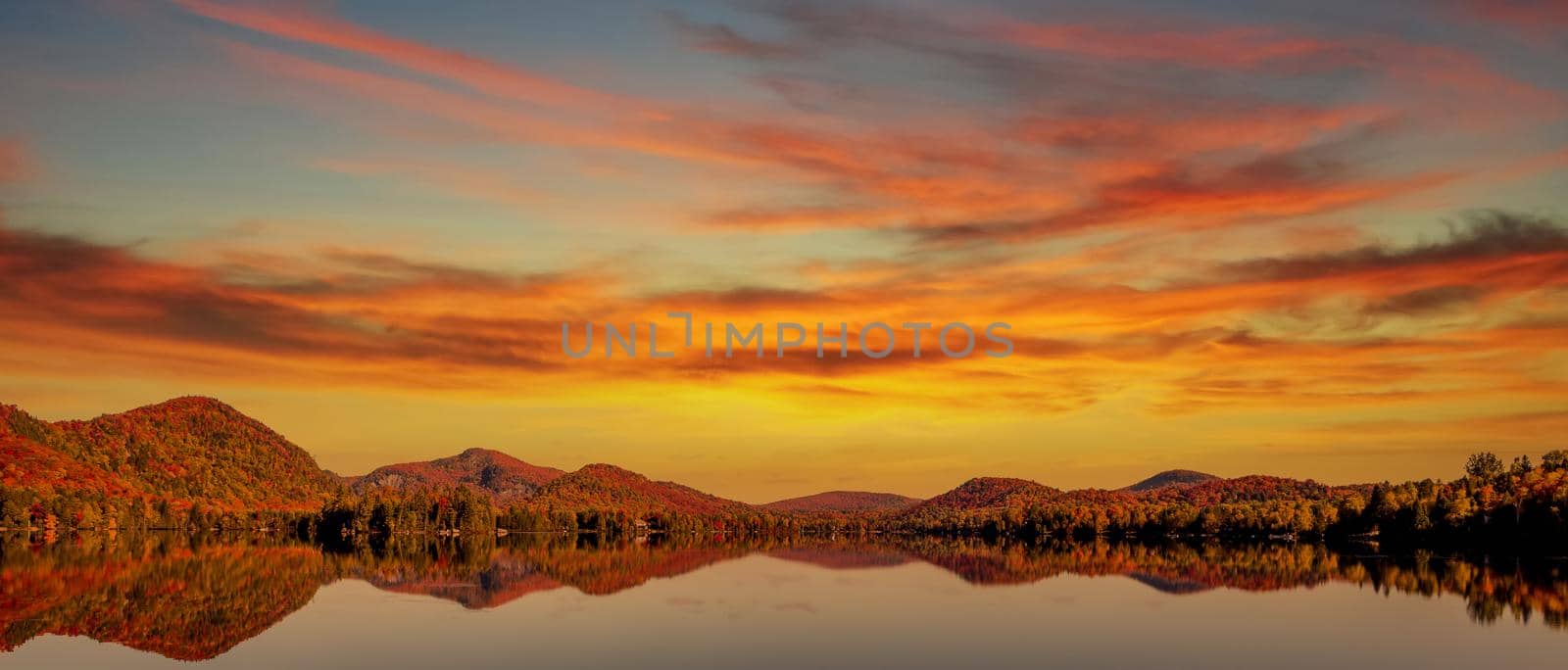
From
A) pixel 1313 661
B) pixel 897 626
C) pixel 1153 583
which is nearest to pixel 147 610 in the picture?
pixel 897 626

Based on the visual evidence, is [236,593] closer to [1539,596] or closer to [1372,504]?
[1539,596]

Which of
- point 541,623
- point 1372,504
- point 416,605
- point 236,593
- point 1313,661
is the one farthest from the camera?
point 1372,504

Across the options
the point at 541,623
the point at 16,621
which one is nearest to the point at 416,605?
the point at 541,623

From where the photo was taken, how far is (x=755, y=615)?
6525 cm

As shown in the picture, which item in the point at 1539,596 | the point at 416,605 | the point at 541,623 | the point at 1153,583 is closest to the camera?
the point at 541,623

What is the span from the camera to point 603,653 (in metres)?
49.8

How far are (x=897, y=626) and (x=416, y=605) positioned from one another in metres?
26.8

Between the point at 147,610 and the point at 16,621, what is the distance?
7.16 meters

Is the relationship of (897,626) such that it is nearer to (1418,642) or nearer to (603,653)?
(603,653)

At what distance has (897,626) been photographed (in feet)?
199

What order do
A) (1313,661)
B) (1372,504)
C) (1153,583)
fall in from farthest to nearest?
(1372,504)
(1153,583)
(1313,661)

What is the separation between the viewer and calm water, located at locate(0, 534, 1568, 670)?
49000 millimetres

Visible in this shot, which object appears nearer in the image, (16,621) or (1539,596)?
(16,621)

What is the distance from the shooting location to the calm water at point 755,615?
49.0 meters
